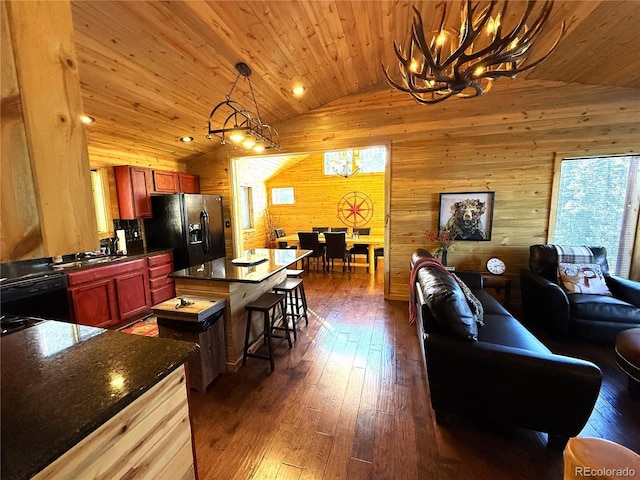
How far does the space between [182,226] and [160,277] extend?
803 millimetres

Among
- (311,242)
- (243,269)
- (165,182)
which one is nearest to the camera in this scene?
(243,269)

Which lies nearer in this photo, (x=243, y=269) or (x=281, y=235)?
(x=243, y=269)

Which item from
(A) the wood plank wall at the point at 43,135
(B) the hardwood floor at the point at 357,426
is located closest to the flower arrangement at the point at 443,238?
(B) the hardwood floor at the point at 357,426

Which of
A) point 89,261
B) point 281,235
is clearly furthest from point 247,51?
point 281,235

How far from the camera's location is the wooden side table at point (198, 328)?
6.80 ft

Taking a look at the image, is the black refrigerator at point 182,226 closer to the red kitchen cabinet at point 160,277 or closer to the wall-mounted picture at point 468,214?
the red kitchen cabinet at point 160,277

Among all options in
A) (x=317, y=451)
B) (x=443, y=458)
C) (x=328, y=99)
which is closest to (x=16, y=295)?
(x=317, y=451)

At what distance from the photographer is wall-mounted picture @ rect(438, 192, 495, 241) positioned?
373 centimetres

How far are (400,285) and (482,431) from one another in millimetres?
2481

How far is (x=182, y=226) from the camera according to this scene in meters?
4.07

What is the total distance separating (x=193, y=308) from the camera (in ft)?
6.95

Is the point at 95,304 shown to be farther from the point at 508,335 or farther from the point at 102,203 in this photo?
the point at 508,335

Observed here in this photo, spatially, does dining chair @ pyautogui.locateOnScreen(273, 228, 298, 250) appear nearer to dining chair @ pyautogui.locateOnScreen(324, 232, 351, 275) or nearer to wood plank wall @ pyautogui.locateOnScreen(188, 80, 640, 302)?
dining chair @ pyautogui.locateOnScreen(324, 232, 351, 275)

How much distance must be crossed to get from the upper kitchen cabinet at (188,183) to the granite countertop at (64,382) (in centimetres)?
370
